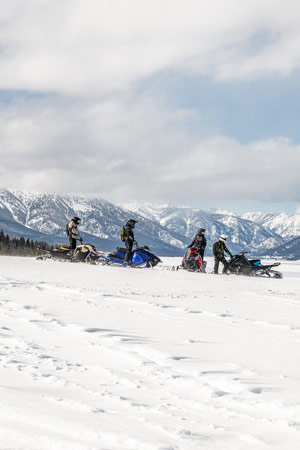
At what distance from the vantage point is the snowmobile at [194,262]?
2058cm

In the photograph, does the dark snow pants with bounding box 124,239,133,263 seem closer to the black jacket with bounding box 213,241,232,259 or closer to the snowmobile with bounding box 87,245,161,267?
the snowmobile with bounding box 87,245,161,267

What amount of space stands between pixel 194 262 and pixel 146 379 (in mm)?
17043

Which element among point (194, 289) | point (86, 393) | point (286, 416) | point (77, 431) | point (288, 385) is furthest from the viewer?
point (194, 289)

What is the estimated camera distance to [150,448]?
247cm

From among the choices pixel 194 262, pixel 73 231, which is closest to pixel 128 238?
pixel 73 231

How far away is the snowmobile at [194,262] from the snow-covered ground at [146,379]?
42.3 ft

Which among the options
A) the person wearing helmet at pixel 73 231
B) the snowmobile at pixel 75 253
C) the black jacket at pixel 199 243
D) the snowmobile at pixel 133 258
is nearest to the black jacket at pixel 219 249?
the black jacket at pixel 199 243

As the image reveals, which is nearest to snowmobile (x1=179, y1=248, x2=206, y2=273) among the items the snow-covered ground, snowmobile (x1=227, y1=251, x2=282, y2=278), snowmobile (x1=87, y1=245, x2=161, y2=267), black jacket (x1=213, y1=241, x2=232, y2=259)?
black jacket (x1=213, y1=241, x2=232, y2=259)

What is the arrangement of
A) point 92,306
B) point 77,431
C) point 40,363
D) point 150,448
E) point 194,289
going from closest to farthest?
point 150,448 < point 77,431 < point 40,363 < point 92,306 < point 194,289

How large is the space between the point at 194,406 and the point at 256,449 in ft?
2.32

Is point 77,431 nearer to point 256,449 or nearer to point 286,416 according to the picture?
point 256,449

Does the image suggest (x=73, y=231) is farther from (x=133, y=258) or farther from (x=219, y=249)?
(x=219, y=249)

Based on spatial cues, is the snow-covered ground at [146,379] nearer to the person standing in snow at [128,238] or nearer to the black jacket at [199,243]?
the person standing in snow at [128,238]

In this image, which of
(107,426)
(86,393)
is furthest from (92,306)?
(107,426)
